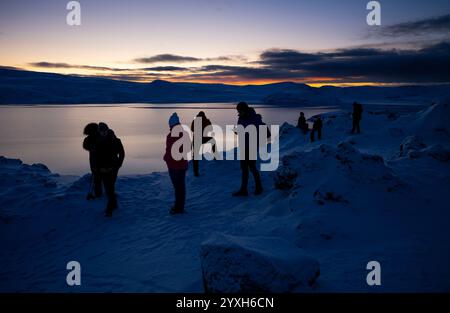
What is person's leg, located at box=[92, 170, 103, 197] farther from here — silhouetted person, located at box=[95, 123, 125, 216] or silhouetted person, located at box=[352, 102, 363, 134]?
silhouetted person, located at box=[352, 102, 363, 134]

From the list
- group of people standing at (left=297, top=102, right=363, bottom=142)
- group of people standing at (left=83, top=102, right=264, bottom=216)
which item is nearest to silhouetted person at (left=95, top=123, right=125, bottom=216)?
group of people standing at (left=83, top=102, right=264, bottom=216)

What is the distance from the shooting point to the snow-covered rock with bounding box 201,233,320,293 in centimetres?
308

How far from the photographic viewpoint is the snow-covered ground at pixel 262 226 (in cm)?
390

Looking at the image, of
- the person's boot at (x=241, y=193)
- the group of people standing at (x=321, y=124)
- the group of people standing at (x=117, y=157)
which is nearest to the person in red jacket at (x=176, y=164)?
the group of people standing at (x=117, y=157)

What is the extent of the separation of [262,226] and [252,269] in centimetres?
238

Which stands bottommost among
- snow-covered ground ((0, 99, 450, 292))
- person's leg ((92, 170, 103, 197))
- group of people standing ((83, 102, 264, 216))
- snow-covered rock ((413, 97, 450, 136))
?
snow-covered ground ((0, 99, 450, 292))

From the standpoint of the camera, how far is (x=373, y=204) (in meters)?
5.44

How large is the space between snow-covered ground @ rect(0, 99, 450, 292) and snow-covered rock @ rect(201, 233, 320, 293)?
8.0 inches

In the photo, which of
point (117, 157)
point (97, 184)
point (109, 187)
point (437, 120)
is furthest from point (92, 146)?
point (437, 120)

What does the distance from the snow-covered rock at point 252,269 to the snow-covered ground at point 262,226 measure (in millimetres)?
204

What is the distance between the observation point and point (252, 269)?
310 centimetres
